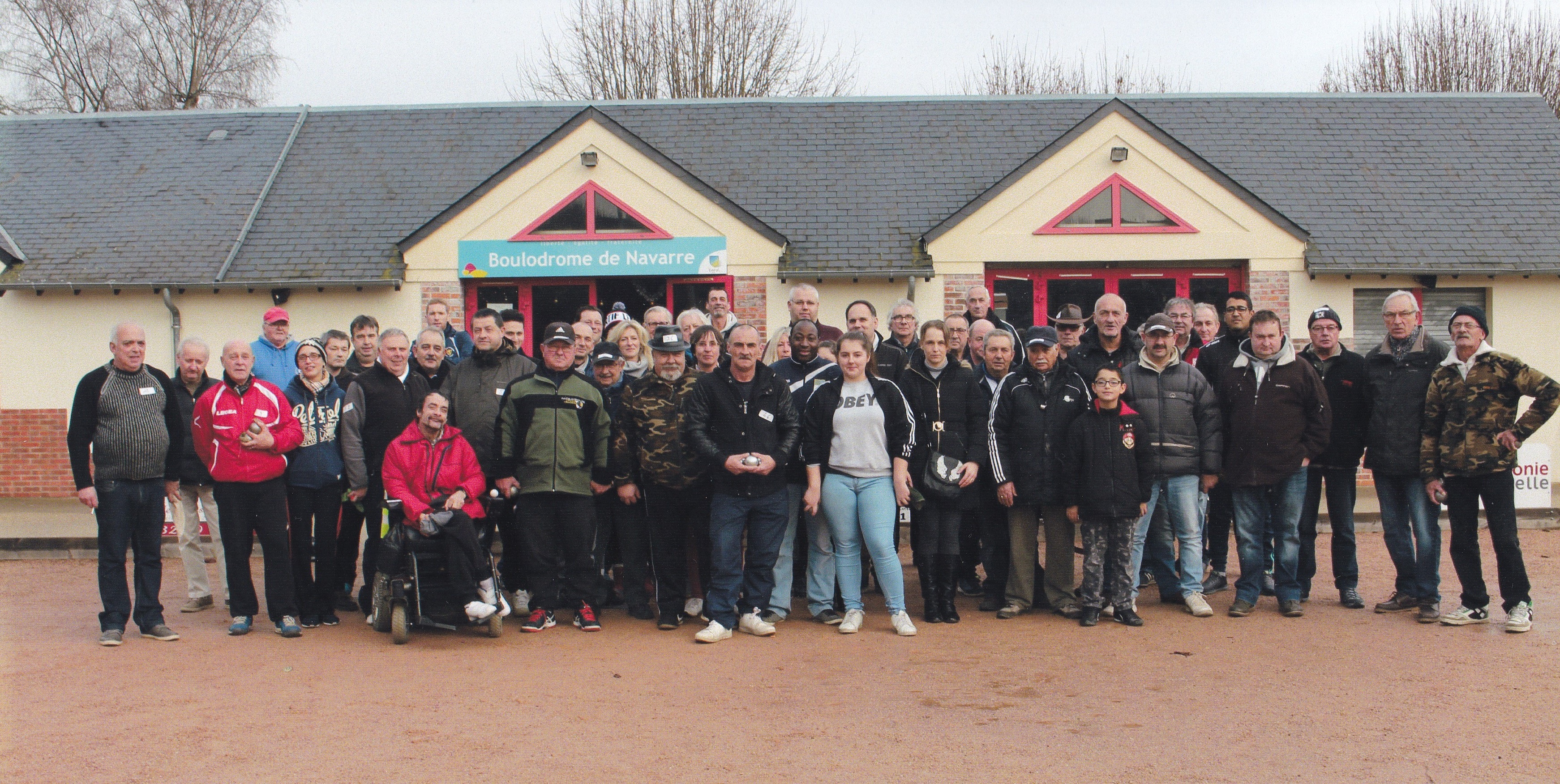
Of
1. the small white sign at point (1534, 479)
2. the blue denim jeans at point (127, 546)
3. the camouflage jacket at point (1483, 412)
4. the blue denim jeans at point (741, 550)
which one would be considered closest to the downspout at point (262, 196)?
the blue denim jeans at point (127, 546)

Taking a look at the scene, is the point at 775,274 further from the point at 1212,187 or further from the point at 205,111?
the point at 205,111

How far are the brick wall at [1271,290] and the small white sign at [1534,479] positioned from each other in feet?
9.92

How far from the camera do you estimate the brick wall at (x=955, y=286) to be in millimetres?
13117

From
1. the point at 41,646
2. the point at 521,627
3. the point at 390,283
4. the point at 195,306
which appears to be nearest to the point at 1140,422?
the point at 521,627

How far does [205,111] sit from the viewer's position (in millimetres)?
16500

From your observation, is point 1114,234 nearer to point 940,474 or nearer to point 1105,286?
point 1105,286

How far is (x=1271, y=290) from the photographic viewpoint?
42.7ft

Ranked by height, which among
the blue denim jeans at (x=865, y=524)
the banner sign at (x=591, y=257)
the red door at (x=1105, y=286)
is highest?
the banner sign at (x=591, y=257)

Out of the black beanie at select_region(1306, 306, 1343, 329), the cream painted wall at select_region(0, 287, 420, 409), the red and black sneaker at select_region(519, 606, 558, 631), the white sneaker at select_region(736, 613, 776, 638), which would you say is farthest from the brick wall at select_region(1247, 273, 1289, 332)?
the cream painted wall at select_region(0, 287, 420, 409)

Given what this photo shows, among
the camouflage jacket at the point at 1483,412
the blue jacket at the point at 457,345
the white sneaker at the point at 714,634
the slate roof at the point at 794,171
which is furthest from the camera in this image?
the slate roof at the point at 794,171

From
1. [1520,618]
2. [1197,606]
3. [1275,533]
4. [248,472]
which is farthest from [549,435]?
[1520,618]

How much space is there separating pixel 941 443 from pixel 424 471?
10.1ft

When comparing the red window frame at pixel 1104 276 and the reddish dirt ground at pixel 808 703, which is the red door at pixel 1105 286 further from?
the reddish dirt ground at pixel 808 703

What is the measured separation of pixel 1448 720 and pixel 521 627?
4886mm
